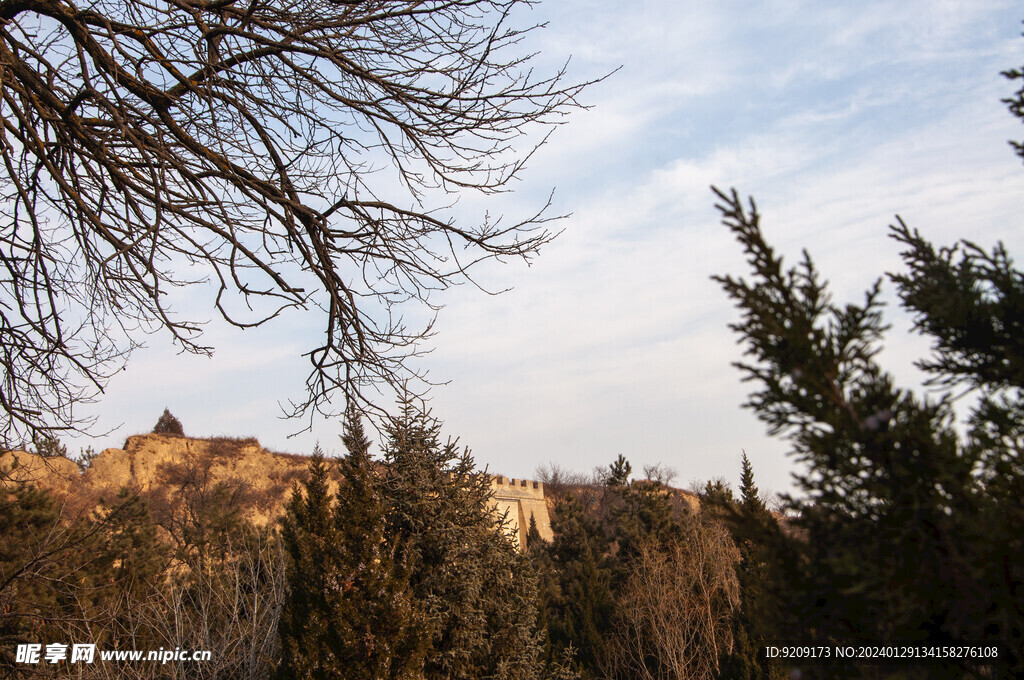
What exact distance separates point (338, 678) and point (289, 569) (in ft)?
13.0

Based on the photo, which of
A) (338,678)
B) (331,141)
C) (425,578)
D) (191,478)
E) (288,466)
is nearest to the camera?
(331,141)

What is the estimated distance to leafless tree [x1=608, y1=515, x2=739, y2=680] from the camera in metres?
19.6

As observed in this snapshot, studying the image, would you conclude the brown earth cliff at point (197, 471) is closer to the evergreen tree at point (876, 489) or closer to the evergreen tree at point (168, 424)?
the evergreen tree at point (168, 424)

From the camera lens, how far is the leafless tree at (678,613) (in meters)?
19.6

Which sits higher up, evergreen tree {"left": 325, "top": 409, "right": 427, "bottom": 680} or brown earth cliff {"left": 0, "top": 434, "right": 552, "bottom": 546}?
brown earth cliff {"left": 0, "top": 434, "right": 552, "bottom": 546}

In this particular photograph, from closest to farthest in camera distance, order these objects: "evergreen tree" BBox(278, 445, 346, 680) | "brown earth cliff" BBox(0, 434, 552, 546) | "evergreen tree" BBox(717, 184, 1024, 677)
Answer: "evergreen tree" BBox(717, 184, 1024, 677) < "evergreen tree" BBox(278, 445, 346, 680) < "brown earth cliff" BBox(0, 434, 552, 546)

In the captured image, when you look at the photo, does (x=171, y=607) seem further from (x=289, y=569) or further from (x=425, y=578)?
(x=425, y=578)

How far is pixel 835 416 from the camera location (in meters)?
1.94

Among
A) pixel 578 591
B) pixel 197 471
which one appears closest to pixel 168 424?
pixel 197 471

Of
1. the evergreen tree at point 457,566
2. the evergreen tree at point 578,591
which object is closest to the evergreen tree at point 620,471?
the evergreen tree at point 578,591

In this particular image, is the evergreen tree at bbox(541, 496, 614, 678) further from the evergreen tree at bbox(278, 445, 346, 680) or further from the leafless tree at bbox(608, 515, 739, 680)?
the evergreen tree at bbox(278, 445, 346, 680)

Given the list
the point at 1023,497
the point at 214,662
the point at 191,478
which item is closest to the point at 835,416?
the point at 1023,497

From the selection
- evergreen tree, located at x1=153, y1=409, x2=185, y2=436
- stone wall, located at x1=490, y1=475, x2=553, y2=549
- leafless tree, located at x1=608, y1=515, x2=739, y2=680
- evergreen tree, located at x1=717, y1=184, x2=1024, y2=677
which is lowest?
leafless tree, located at x1=608, y1=515, x2=739, y2=680
